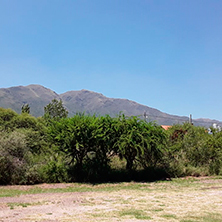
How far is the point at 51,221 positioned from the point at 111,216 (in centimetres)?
199

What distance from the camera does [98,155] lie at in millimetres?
22047

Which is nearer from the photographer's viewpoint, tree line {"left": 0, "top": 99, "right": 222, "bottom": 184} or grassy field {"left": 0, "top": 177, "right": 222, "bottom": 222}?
grassy field {"left": 0, "top": 177, "right": 222, "bottom": 222}

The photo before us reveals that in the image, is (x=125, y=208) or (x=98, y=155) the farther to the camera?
(x=98, y=155)

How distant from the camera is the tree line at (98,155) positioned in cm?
2011

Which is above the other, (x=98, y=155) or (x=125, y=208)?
(x=98, y=155)

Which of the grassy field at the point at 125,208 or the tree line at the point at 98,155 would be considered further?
the tree line at the point at 98,155

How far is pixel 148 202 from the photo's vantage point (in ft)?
41.2

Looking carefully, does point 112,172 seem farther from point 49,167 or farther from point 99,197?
point 99,197

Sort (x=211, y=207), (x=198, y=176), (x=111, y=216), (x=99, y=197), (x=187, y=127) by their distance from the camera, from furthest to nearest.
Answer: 1. (x=187, y=127)
2. (x=198, y=176)
3. (x=99, y=197)
4. (x=211, y=207)
5. (x=111, y=216)

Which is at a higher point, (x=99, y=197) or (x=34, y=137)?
(x=34, y=137)

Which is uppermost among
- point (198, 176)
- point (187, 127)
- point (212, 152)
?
point (187, 127)

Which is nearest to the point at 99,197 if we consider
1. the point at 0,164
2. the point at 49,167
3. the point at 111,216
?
the point at 111,216

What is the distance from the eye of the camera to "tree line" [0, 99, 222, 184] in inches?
792

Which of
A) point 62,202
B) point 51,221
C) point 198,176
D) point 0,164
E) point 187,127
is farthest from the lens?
point 187,127
